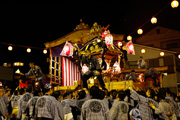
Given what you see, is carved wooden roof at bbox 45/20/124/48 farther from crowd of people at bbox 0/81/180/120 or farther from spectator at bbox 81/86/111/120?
spectator at bbox 81/86/111/120

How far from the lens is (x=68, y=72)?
67.5ft

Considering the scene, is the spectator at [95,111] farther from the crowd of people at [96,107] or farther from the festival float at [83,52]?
the festival float at [83,52]

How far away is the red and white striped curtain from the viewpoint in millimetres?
20078

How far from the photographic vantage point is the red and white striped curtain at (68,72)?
2008 centimetres

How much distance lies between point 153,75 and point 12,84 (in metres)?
15.7

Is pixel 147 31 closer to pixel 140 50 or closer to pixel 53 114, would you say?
pixel 140 50

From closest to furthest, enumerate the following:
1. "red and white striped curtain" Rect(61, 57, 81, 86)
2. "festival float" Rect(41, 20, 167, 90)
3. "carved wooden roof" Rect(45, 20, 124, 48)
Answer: "festival float" Rect(41, 20, 167, 90)
"carved wooden roof" Rect(45, 20, 124, 48)
"red and white striped curtain" Rect(61, 57, 81, 86)

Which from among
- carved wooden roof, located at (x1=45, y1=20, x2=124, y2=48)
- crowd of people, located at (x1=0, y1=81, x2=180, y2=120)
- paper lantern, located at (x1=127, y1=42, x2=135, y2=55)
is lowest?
crowd of people, located at (x1=0, y1=81, x2=180, y2=120)

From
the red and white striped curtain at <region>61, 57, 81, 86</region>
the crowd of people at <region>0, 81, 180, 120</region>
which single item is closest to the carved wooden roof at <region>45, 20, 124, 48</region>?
the red and white striped curtain at <region>61, 57, 81, 86</region>

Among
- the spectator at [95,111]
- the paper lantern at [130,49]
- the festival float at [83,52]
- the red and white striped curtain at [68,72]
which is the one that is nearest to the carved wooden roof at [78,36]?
the festival float at [83,52]

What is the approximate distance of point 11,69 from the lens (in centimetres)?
2166

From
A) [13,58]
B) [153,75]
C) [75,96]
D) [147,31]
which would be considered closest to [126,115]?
[75,96]

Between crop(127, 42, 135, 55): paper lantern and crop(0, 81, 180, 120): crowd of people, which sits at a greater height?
crop(127, 42, 135, 55): paper lantern

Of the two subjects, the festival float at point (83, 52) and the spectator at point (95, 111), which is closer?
the spectator at point (95, 111)
